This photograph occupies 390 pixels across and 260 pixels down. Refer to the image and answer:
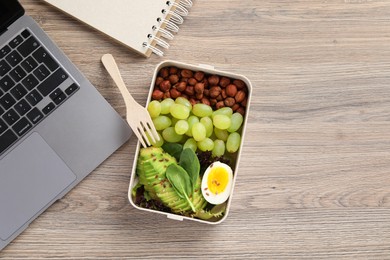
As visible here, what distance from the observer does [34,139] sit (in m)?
0.95

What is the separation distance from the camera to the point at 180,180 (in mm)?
935

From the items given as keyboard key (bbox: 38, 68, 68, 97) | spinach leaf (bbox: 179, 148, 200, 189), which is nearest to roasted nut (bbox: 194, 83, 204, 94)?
spinach leaf (bbox: 179, 148, 200, 189)

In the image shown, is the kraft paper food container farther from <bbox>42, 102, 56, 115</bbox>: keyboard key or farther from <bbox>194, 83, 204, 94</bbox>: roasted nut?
<bbox>42, 102, 56, 115</bbox>: keyboard key

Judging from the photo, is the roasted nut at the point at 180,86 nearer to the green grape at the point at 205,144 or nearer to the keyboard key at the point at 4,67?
the green grape at the point at 205,144

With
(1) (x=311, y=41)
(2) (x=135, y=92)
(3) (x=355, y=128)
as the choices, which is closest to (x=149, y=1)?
(2) (x=135, y=92)

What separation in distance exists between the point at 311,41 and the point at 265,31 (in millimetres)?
83

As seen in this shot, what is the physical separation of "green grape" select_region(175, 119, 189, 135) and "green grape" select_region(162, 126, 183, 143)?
2cm

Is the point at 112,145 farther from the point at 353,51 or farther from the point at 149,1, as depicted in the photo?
the point at 353,51

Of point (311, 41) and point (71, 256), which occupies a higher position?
point (311, 41)

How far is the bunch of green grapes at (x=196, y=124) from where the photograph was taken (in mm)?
960

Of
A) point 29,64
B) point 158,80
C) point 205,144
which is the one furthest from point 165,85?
point 29,64

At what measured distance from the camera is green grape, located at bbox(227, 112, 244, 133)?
3.21 ft

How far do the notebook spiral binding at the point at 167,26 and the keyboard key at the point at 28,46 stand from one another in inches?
7.1

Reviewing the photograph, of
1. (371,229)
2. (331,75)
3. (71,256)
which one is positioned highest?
(331,75)
